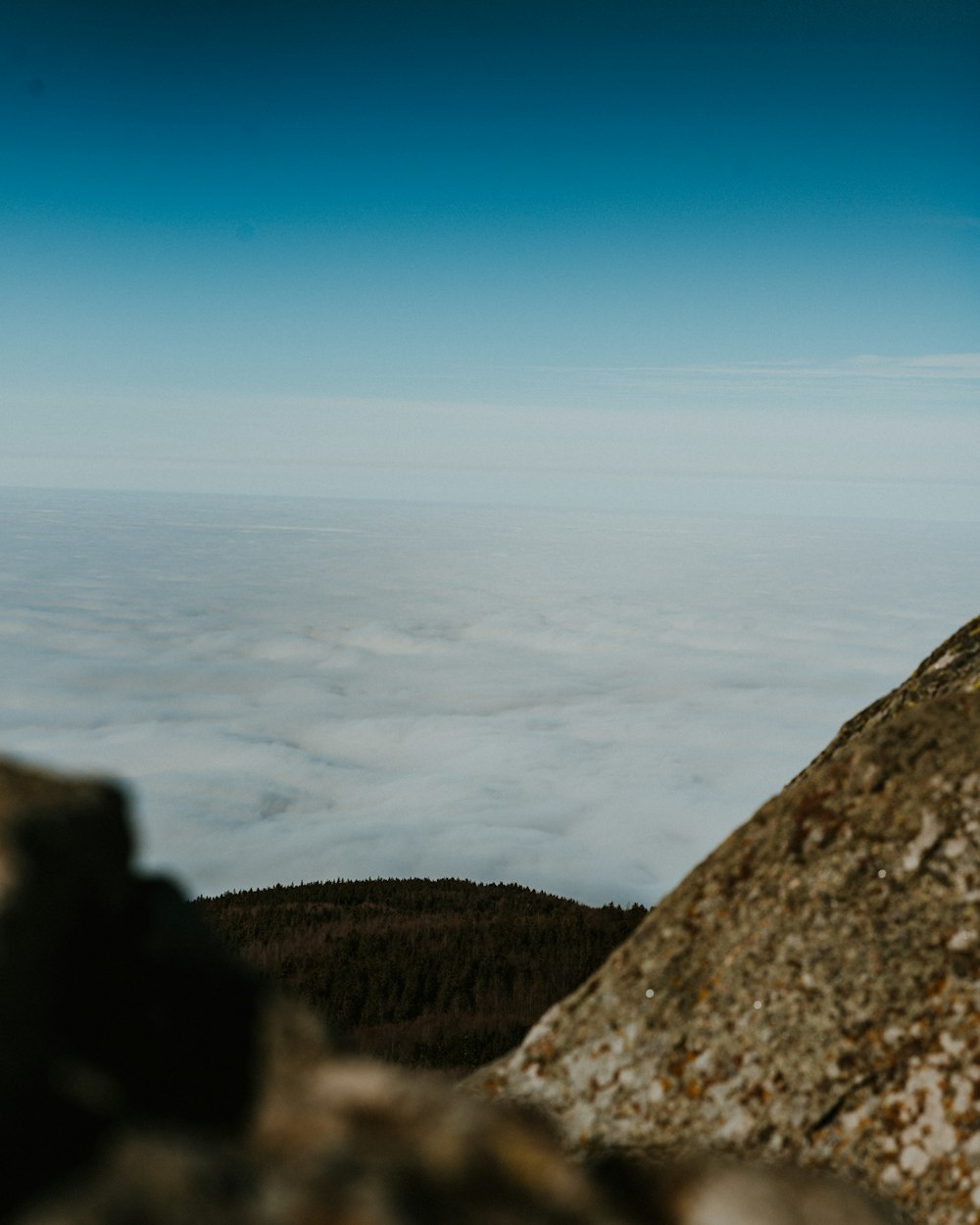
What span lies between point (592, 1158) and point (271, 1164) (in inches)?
108

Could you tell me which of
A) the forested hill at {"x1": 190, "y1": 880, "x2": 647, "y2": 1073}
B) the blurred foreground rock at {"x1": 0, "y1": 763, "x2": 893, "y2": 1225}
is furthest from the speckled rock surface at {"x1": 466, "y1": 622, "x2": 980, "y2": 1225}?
the forested hill at {"x1": 190, "y1": 880, "x2": 647, "y2": 1073}

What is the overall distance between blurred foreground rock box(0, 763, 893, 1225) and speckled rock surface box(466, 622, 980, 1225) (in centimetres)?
117

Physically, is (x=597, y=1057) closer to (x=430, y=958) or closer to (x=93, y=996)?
(x=93, y=996)

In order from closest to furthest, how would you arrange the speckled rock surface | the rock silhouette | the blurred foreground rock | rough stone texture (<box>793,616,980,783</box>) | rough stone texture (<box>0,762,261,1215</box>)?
the blurred foreground rock → the rock silhouette → rough stone texture (<box>0,762,261,1215</box>) → the speckled rock surface → rough stone texture (<box>793,616,980,783</box>)

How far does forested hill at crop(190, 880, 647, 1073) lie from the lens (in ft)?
52.8

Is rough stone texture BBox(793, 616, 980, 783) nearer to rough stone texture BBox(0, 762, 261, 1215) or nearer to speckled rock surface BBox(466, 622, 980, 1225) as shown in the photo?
speckled rock surface BBox(466, 622, 980, 1225)

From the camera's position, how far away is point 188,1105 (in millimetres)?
2859

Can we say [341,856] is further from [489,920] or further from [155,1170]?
[155,1170]

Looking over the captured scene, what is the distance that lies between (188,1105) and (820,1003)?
11.6 ft

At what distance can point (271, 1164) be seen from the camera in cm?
241

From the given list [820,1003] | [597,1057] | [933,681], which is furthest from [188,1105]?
[933,681]

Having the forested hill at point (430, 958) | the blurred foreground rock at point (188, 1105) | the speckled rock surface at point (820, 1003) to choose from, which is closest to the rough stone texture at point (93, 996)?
the blurred foreground rock at point (188, 1105)

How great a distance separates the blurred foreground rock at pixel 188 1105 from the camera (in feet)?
7.29

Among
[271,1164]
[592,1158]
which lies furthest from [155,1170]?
[592,1158]
